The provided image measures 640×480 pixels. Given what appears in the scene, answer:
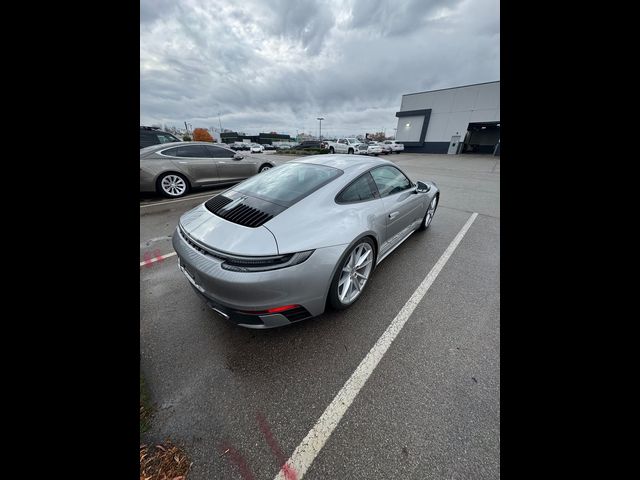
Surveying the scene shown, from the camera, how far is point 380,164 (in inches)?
117

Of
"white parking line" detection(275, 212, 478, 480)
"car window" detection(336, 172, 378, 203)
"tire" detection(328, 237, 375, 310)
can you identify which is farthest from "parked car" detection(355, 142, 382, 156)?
"white parking line" detection(275, 212, 478, 480)

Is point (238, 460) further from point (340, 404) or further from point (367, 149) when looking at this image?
point (367, 149)

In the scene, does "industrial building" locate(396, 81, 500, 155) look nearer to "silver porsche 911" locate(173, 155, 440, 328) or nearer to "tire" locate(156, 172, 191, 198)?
"tire" locate(156, 172, 191, 198)

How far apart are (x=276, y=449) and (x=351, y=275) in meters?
1.39

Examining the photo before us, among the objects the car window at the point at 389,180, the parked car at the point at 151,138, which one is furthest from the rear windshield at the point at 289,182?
the parked car at the point at 151,138

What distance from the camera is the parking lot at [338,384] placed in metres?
1.32

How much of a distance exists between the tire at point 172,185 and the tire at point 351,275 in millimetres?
5960

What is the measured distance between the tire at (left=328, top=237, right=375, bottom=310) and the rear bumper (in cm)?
17

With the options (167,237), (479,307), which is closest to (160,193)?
(167,237)

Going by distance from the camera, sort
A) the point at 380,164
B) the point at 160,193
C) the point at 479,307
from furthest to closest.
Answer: the point at 160,193 < the point at 380,164 < the point at 479,307

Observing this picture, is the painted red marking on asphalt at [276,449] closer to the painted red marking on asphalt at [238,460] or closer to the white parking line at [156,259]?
the painted red marking on asphalt at [238,460]

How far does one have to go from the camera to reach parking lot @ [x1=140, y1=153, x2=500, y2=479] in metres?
1.32
